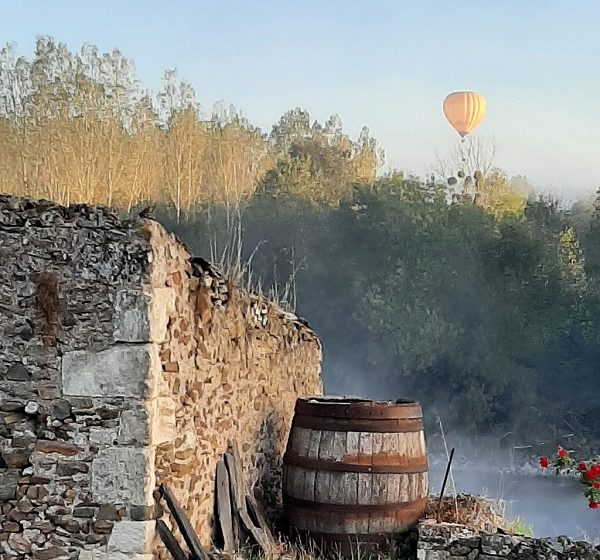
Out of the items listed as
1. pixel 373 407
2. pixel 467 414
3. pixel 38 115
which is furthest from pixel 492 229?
pixel 373 407

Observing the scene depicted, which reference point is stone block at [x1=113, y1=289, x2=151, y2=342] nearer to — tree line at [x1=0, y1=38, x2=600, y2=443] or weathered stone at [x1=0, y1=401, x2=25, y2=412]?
weathered stone at [x1=0, y1=401, x2=25, y2=412]

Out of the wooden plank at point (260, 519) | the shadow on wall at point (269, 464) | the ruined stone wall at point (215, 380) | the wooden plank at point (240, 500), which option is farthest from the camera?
the shadow on wall at point (269, 464)

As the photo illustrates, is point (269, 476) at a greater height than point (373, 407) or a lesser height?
lesser

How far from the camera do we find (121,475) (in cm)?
300

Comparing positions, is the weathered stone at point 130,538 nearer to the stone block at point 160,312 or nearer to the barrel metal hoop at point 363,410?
the stone block at point 160,312

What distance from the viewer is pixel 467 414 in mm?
15211

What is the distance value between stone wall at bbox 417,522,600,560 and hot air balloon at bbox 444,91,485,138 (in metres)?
14.0

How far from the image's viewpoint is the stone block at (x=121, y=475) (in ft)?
9.84

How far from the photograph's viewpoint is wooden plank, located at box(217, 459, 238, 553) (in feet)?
12.6

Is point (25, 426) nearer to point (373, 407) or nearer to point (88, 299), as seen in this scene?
point (88, 299)

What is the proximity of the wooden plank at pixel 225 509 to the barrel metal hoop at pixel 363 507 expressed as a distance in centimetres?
50

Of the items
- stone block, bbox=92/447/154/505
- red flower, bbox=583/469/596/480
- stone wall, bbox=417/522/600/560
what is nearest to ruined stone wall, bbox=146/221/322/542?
stone block, bbox=92/447/154/505

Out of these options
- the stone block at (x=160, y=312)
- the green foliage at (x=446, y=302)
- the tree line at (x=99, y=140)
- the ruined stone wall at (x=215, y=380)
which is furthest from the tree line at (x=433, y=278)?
the stone block at (x=160, y=312)

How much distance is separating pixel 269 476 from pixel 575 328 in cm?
1187
